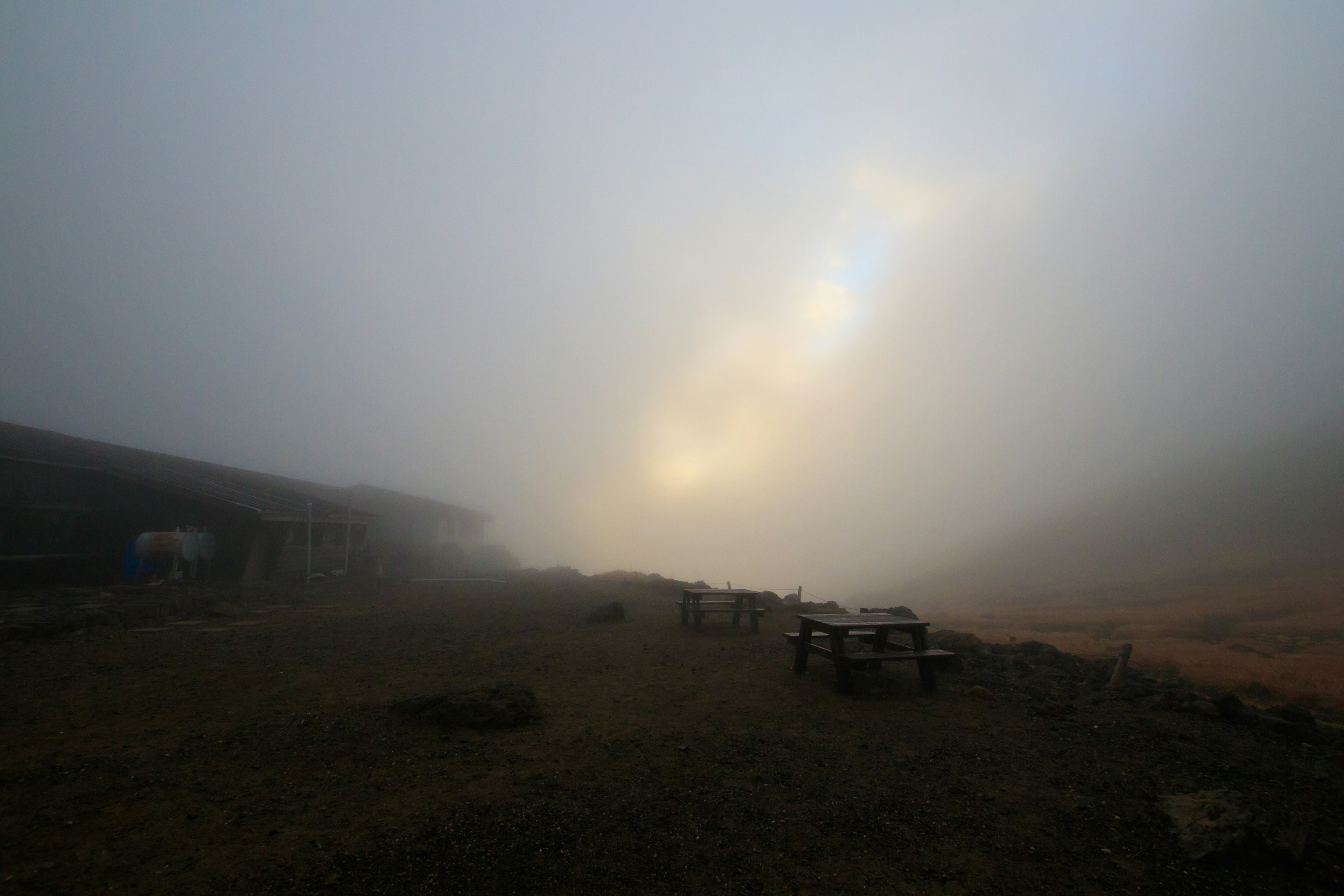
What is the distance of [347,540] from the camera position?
2308 centimetres

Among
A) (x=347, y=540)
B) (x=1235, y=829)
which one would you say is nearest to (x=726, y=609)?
(x=1235, y=829)

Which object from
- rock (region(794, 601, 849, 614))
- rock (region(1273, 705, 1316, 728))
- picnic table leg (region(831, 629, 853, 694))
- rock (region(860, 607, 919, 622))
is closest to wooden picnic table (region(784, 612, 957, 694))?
picnic table leg (region(831, 629, 853, 694))

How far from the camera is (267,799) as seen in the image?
13.7 ft

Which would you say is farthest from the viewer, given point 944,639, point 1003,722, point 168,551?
point 168,551

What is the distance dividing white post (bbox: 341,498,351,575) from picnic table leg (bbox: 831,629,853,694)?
2114cm

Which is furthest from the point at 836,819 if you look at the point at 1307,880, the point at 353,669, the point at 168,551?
the point at 168,551

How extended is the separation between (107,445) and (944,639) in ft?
109

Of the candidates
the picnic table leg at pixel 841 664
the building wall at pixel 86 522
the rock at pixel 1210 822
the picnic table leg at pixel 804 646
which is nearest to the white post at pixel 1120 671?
the picnic table leg at pixel 841 664

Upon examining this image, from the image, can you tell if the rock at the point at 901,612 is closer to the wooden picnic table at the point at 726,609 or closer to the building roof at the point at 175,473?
the wooden picnic table at the point at 726,609

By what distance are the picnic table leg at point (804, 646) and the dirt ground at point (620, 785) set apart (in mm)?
198

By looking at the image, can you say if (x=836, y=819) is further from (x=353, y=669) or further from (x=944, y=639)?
(x=944, y=639)

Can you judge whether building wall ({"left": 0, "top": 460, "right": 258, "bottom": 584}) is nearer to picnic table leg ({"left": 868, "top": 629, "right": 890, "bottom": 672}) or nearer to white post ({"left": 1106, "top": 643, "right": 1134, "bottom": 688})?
picnic table leg ({"left": 868, "top": 629, "right": 890, "bottom": 672})

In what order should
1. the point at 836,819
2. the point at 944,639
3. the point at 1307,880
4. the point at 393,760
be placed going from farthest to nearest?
1. the point at 944,639
2. the point at 393,760
3. the point at 836,819
4. the point at 1307,880

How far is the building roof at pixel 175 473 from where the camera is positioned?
58.9ft
